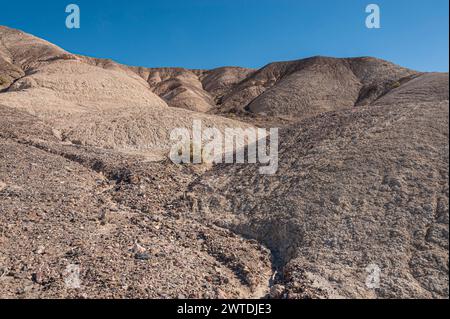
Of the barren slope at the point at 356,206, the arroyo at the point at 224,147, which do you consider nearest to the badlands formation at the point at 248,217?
the barren slope at the point at 356,206

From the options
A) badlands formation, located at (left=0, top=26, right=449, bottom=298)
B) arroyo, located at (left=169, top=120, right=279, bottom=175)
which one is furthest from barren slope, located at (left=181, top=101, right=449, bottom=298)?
arroyo, located at (left=169, top=120, right=279, bottom=175)

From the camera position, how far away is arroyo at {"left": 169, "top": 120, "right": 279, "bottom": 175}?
1106 centimetres

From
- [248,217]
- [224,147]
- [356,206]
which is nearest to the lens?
[356,206]

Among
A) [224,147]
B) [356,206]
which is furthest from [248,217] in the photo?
[224,147]

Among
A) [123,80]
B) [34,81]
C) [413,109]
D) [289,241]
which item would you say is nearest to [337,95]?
[123,80]

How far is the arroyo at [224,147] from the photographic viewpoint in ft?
36.3

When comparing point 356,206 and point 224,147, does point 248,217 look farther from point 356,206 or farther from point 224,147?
point 224,147

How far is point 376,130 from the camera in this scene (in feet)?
29.3

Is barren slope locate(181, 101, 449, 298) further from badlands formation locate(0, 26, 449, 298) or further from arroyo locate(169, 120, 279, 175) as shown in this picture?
arroyo locate(169, 120, 279, 175)

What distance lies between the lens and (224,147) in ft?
49.4

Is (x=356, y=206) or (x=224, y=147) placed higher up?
(x=224, y=147)

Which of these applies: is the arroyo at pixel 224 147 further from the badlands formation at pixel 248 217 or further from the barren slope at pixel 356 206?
the barren slope at pixel 356 206
